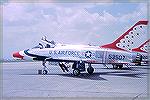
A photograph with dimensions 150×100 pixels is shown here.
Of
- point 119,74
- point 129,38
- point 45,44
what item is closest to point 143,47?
point 129,38

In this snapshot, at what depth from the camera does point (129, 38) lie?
494cm

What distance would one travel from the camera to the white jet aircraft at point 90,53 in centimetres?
488

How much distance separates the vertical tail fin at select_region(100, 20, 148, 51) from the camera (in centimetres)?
469

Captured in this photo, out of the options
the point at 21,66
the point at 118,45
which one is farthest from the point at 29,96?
the point at 118,45

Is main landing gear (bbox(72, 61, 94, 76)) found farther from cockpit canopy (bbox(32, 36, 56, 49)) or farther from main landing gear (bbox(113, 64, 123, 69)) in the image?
cockpit canopy (bbox(32, 36, 56, 49))

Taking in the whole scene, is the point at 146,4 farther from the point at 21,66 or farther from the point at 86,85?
the point at 21,66

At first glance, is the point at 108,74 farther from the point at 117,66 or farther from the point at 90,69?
the point at 90,69

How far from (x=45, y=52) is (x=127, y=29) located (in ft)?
5.24

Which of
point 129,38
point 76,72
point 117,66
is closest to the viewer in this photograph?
point 129,38

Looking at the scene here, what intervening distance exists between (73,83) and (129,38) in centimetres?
118

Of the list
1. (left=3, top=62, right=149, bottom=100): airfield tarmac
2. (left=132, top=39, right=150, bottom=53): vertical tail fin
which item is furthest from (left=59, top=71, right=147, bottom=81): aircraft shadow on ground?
(left=132, top=39, right=150, bottom=53): vertical tail fin

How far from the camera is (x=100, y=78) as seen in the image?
509 centimetres

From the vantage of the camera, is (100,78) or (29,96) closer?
(29,96)

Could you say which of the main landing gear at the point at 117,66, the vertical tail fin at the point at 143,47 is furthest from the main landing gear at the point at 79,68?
the vertical tail fin at the point at 143,47
